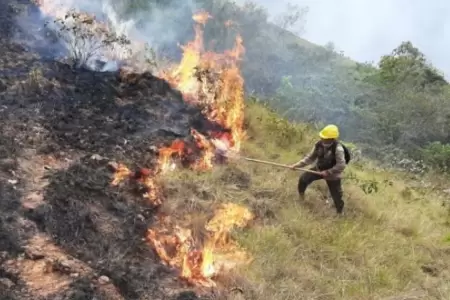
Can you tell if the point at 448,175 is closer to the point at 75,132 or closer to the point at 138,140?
the point at 138,140

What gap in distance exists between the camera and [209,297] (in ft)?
15.6

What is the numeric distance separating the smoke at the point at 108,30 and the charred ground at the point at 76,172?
43 cm

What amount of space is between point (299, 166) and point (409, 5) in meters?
152

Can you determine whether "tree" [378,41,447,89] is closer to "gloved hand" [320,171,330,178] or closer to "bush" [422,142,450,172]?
"bush" [422,142,450,172]

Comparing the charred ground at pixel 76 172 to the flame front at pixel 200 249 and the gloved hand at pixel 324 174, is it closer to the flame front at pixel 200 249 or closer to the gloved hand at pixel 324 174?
the flame front at pixel 200 249

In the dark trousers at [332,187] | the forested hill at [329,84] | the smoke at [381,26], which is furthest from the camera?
the smoke at [381,26]

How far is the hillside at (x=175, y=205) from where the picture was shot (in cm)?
489

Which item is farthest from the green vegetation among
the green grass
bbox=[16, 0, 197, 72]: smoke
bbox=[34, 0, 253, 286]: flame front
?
the green grass

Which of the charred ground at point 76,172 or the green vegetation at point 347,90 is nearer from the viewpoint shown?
the charred ground at point 76,172

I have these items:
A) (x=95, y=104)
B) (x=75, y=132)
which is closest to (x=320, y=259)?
(x=75, y=132)

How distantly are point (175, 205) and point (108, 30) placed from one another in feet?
16.5

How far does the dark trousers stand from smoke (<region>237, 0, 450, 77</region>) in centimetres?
5505

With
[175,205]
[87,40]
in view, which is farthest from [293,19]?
[175,205]

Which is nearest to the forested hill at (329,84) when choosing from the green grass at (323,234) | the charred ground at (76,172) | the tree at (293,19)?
the charred ground at (76,172)
